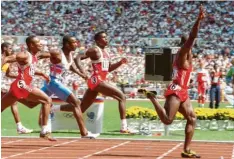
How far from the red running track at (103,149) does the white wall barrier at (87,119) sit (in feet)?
4.92

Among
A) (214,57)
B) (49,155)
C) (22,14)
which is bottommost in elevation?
(49,155)

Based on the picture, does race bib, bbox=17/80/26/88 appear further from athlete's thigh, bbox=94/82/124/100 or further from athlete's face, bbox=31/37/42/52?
athlete's thigh, bbox=94/82/124/100

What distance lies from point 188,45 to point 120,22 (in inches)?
1550

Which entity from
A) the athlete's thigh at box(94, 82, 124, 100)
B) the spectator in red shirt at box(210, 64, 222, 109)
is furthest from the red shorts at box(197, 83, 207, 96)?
the athlete's thigh at box(94, 82, 124, 100)

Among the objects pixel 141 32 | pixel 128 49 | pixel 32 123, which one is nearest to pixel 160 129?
pixel 32 123

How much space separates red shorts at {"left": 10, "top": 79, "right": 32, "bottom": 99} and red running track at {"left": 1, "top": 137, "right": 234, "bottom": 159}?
0.79 meters

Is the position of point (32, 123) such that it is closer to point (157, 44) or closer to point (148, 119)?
point (148, 119)

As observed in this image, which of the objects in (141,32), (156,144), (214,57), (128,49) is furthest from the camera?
(141,32)

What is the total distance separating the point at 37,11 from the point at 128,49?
929 centimetres

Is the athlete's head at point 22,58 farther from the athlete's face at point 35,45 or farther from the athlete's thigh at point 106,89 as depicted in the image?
the athlete's thigh at point 106,89

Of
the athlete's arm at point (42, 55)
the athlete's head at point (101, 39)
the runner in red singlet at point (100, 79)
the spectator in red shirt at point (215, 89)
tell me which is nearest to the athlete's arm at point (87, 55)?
the runner in red singlet at point (100, 79)

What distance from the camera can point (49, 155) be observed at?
10.3m

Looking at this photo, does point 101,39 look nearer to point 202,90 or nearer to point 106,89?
point 106,89

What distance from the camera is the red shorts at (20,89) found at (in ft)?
36.8
